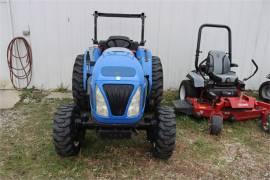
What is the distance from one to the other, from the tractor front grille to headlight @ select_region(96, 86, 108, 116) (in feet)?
0.18

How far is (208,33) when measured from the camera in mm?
5262

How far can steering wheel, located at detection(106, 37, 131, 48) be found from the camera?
11.6 feet

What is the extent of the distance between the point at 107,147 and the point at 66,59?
2.37 meters

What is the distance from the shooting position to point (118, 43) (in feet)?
11.7

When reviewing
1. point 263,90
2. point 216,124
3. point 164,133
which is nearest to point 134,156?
point 164,133

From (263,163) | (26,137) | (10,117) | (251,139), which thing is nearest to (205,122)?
(251,139)

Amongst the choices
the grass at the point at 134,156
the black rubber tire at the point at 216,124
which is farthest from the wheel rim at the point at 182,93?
the black rubber tire at the point at 216,124

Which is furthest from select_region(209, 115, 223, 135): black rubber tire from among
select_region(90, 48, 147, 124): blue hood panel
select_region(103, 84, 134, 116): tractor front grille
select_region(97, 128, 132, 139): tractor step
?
select_region(103, 84, 134, 116): tractor front grille

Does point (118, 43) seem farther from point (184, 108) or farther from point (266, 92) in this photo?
point (266, 92)

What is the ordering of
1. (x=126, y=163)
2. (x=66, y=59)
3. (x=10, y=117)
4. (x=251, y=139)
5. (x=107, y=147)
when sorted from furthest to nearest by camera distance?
(x=66, y=59) → (x=10, y=117) → (x=251, y=139) → (x=107, y=147) → (x=126, y=163)

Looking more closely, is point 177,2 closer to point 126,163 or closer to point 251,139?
point 251,139

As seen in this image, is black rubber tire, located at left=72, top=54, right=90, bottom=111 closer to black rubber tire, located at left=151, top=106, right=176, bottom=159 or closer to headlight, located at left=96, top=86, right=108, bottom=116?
headlight, located at left=96, top=86, right=108, bottom=116

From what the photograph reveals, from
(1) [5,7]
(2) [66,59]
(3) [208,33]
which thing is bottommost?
(2) [66,59]

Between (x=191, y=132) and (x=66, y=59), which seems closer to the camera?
(x=191, y=132)
